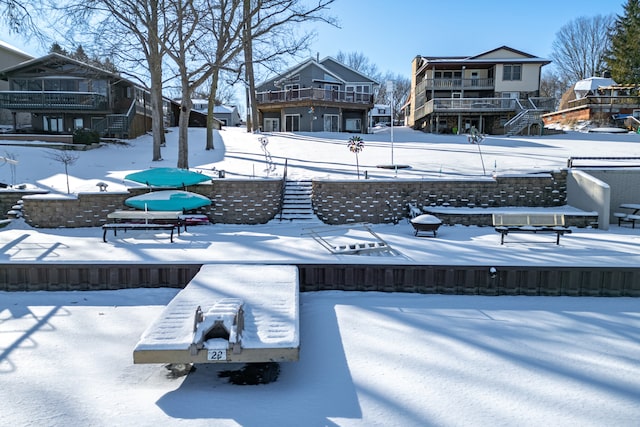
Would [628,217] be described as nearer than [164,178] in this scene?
No

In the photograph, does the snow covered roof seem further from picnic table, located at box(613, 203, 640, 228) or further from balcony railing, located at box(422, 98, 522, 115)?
picnic table, located at box(613, 203, 640, 228)

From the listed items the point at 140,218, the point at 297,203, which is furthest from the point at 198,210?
the point at 297,203

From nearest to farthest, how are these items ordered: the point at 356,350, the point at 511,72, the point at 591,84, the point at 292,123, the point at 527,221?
the point at 356,350 < the point at 527,221 < the point at 511,72 < the point at 292,123 < the point at 591,84

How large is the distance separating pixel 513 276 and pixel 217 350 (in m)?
5.96

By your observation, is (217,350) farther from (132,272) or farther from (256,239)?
(256,239)

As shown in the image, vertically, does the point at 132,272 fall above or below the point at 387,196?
below

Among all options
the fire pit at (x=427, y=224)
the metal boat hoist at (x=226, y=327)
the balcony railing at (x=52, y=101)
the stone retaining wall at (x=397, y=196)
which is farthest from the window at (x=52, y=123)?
the metal boat hoist at (x=226, y=327)

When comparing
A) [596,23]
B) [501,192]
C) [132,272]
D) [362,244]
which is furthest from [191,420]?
[596,23]

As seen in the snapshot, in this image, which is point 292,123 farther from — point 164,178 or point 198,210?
point 164,178

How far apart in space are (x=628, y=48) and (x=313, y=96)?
25004 millimetres

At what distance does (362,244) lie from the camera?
9766mm

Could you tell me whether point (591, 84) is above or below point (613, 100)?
above

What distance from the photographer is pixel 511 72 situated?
31.4 metres

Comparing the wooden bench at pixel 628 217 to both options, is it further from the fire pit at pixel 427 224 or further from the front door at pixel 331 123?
the front door at pixel 331 123
